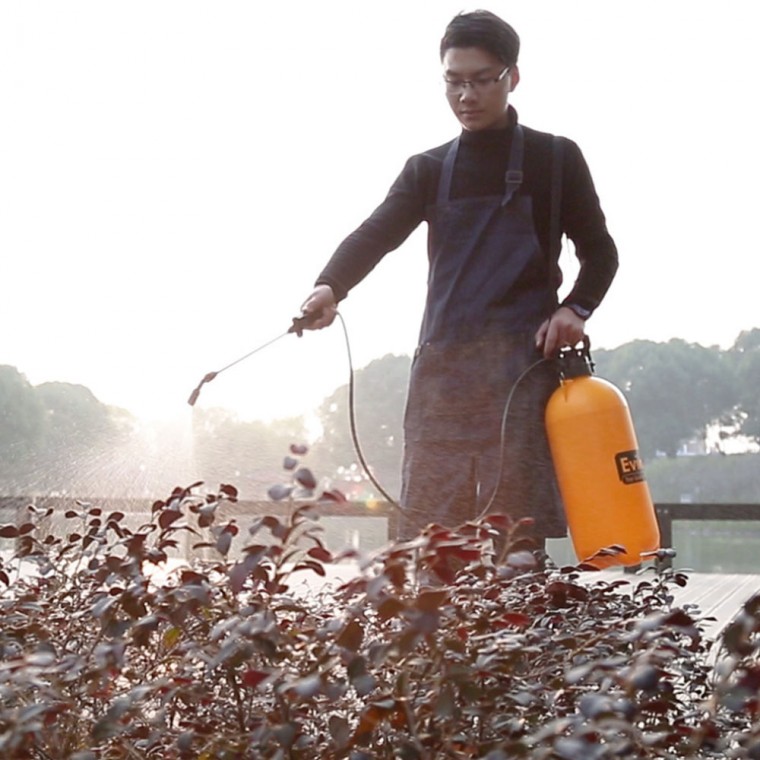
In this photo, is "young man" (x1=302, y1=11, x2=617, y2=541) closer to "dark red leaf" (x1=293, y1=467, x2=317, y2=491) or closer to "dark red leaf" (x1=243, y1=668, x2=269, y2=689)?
"dark red leaf" (x1=293, y1=467, x2=317, y2=491)

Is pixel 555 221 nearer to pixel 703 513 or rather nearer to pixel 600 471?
pixel 600 471

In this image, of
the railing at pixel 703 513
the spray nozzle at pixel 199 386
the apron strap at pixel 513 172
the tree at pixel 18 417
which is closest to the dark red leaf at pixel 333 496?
the spray nozzle at pixel 199 386

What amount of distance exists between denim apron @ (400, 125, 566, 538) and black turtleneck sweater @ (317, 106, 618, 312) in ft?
0.11

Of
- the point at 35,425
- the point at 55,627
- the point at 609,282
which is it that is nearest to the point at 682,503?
the point at 609,282

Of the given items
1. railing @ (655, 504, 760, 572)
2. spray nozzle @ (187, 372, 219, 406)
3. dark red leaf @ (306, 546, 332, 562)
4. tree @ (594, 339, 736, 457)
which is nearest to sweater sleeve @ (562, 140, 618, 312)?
spray nozzle @ (187, 372, 219, 406)

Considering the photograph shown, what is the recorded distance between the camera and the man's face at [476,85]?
2266mm

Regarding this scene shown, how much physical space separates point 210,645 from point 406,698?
1.03 ft

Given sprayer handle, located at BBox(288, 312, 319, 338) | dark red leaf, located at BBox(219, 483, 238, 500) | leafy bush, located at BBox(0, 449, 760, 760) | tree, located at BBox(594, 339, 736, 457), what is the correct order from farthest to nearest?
1. tree, located at BBox(594, 339, 736, 457)
2. sprayer handle, located at BBox(288, 312, 319, 338)
3. dark red leaf, located at BBox(219, 483, 238, 500)
4. leafy bush, located at BBox(0, 449, 760, 760)

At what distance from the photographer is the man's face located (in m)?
2.27

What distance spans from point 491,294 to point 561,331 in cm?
16

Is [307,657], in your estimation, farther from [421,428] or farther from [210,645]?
[421,428]

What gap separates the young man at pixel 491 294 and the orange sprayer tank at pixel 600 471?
85mm

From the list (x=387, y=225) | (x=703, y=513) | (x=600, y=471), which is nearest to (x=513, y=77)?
(x=387, y=225)

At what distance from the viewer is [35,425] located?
33125 millimetres
